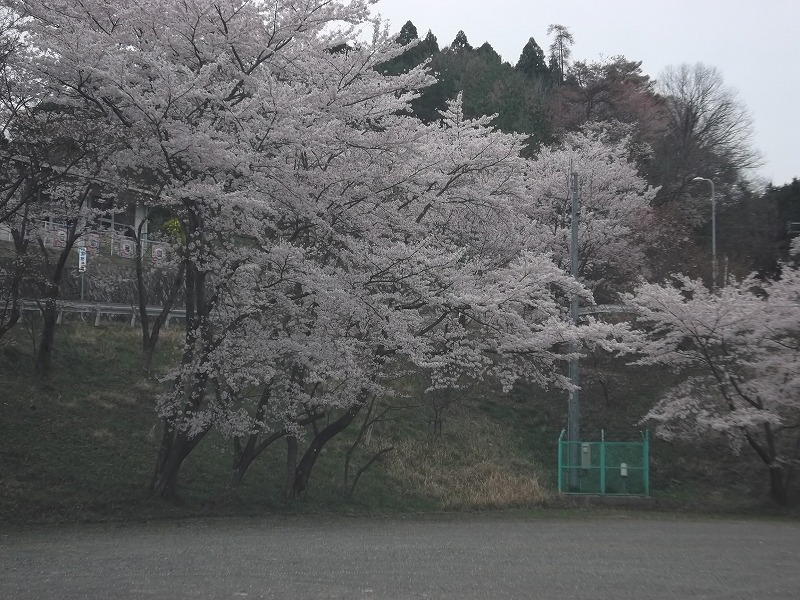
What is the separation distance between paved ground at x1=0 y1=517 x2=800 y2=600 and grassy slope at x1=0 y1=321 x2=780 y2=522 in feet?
6.01

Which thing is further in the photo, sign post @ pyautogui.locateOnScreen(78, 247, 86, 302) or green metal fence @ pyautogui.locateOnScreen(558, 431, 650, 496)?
green metal fence @ pyautogui.locateOnScreen(558, 431, 650, 496)

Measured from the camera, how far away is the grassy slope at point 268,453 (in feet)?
51.5

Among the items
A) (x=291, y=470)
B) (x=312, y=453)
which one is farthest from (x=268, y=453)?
(x=312, y=453)

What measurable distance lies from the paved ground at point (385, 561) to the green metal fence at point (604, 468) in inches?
248

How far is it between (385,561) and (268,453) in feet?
34.5

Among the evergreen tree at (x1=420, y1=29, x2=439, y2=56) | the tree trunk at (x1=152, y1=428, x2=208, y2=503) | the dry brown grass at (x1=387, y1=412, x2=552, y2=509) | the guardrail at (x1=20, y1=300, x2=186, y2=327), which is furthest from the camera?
the evergreen tree at (x1=420, y1=29, x2=439, y2=56)

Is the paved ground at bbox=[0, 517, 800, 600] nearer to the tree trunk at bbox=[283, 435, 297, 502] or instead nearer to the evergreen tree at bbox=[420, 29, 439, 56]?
the tree trunk at bbox=[283, 435, 297, 502]

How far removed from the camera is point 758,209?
130 ft

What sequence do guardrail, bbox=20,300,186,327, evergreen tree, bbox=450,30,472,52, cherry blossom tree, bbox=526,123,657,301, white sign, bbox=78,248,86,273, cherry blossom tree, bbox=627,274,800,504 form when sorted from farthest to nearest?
evergreen tree, bbox=450,30,472,52
cherry blossom tree, bbox=526,123,657,301
guardrail, bbox=20,300,186,327
white sign, bbox=78,248,86,273
cherry blossom tree, bbox=627,274,800,504

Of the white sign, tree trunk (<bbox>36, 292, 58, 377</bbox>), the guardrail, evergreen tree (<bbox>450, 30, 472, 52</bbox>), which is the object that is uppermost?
evergreen tree (<bbox>450, 30, 472, 52</bbox>)

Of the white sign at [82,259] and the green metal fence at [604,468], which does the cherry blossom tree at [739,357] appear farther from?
the white sign at [82,259]

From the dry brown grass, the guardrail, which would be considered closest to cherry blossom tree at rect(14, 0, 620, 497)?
the dry brown grass

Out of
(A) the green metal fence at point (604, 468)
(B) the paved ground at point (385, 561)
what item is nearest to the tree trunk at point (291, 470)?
(B) the paved ground at point (385, 561)

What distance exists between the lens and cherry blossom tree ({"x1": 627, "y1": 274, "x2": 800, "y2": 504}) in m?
19.5
